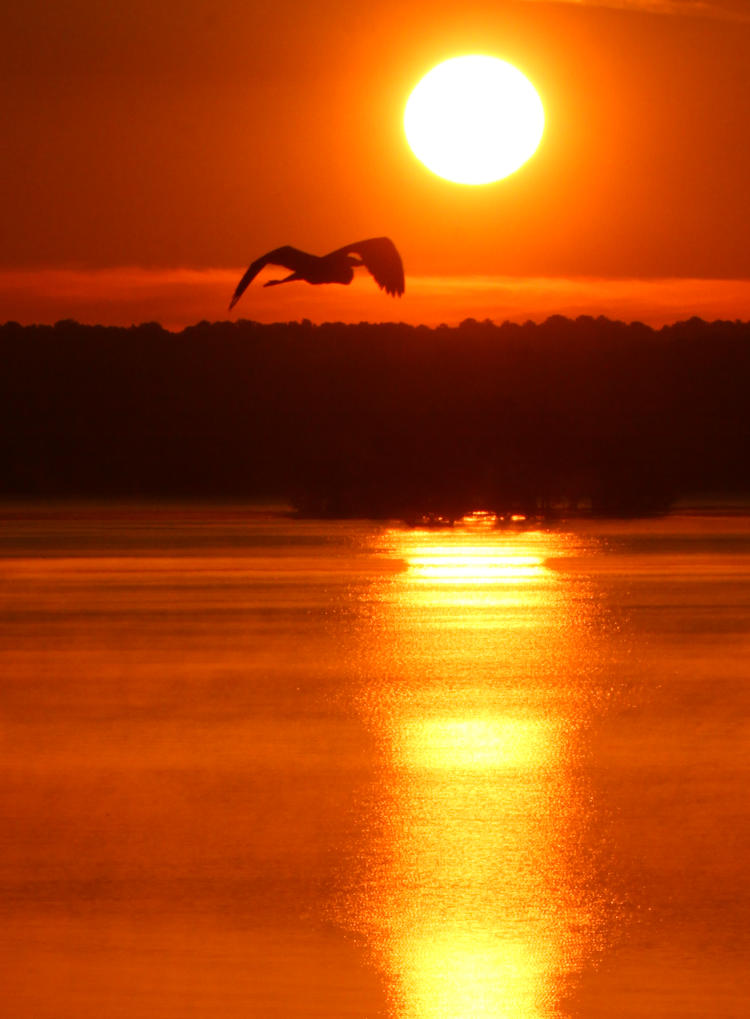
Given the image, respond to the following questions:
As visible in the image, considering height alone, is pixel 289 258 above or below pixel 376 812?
above

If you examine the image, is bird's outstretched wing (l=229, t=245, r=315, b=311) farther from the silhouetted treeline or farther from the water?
the silhouetted treeline

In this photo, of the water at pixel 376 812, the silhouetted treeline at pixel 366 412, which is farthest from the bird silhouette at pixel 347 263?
the silhouetted treeline at pixel 366 412

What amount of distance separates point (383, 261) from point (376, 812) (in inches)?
264

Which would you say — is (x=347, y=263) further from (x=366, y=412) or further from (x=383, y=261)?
(x=366, y=412)

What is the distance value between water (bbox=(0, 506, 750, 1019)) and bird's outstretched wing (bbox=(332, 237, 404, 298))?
6.75 ft

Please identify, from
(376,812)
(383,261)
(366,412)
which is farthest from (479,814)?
(366,412)

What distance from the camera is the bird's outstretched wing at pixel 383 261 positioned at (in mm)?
11656

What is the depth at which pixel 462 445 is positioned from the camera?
1586 inches

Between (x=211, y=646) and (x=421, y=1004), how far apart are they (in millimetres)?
6228

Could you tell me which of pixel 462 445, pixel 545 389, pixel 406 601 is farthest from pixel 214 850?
pixel 545 389

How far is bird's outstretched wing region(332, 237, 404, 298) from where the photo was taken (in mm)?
11656

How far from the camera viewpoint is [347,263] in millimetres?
12117

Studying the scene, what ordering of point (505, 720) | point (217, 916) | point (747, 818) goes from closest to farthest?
point (217, 916), point (747, 818), point (505, 720)

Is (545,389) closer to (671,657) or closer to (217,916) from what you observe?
(671,657)
